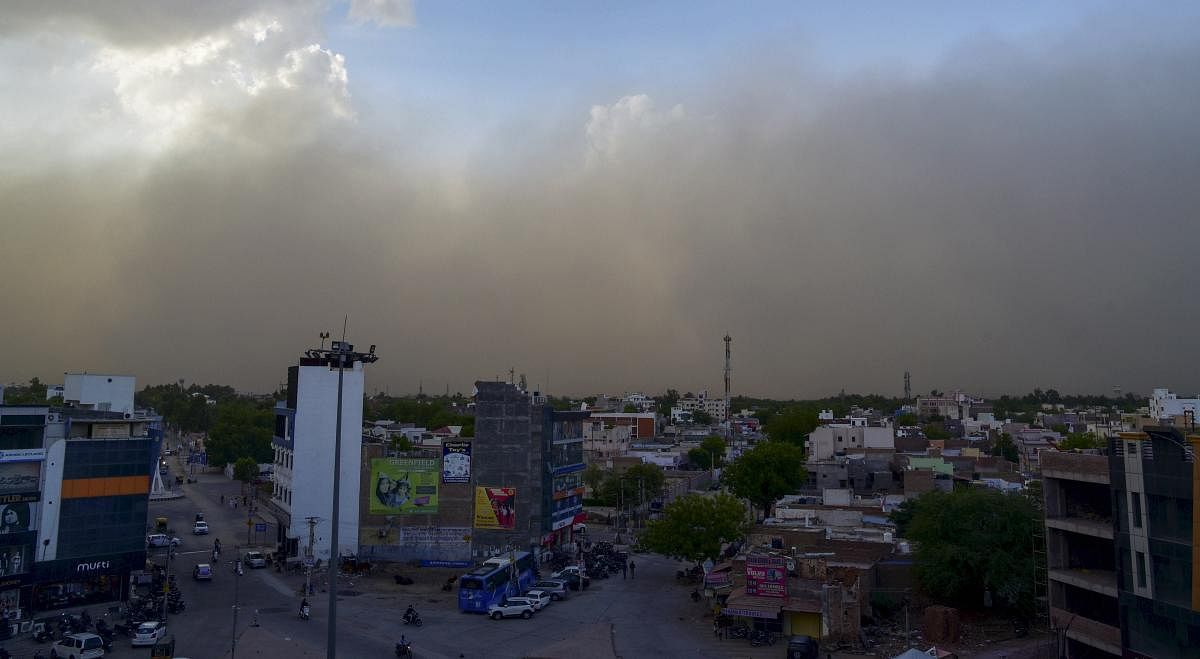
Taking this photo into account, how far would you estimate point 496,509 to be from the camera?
53.1 metres

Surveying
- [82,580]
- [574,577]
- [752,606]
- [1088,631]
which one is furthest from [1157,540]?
[82,580]

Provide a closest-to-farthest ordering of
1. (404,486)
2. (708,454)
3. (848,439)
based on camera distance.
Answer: (404,486) → (848,439) → (708,454)

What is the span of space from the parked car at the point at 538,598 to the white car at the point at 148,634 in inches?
656

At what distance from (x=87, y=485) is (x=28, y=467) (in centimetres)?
274

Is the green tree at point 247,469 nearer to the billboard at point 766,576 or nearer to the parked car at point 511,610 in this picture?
the parked car at point 511,610

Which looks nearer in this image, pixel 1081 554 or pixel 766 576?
pixel 1081 554

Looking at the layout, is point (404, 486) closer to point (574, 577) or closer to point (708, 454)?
point (574, 577)

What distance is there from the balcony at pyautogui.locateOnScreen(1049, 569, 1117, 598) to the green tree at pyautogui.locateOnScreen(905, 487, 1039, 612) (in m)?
4.22

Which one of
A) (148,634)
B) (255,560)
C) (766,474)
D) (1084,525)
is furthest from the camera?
(766,474)

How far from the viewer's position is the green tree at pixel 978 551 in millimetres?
37188

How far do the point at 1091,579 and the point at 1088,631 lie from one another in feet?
6.63

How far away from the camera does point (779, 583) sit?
36.7 metres

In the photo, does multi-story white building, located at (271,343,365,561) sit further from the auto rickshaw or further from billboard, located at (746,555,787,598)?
billboard, located at (746,555,787,598)

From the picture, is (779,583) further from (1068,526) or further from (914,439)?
(914,439)
